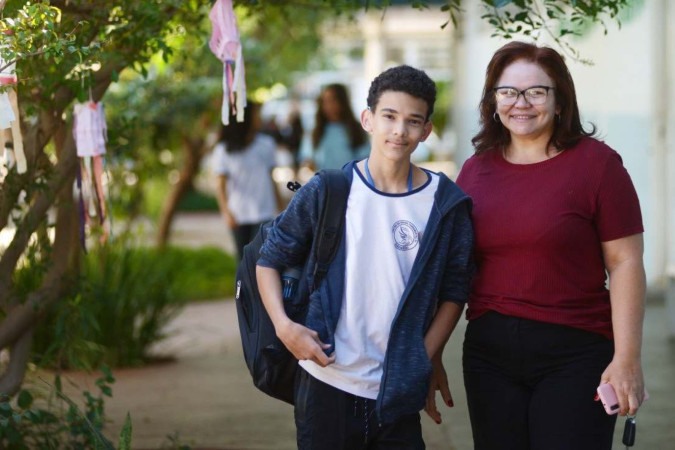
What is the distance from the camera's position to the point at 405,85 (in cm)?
359

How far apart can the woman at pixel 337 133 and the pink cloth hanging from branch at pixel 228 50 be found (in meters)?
4.95

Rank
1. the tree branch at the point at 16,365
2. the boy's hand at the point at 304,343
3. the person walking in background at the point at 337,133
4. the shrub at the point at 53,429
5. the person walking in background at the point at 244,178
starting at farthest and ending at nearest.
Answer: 1. the person walking in background at the point at 337,133
2. the person walking in background at the point at 244,178
3. the tree branch at the point at 16,365
4. the shrub at the point at 53,429
5. the boy's hand at the point at 304,343

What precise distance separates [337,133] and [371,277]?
681 centimetres

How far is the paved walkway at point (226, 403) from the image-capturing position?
6309mm

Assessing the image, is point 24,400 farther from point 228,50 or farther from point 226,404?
point 226,404

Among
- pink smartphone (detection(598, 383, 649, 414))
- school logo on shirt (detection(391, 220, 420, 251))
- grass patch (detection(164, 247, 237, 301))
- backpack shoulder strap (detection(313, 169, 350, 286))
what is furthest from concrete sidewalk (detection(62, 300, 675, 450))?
grass patch (detection(164, 247, 237, 301))

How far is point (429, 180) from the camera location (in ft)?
12.0

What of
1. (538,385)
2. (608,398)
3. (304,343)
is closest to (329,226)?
(304,343)

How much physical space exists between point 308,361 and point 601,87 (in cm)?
818

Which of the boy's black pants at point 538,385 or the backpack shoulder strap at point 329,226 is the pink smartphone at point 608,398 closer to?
the boy's black pants at point 538,385

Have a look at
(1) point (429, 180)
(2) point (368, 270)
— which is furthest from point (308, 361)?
(1) point (429, 180)

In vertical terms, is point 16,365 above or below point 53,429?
above

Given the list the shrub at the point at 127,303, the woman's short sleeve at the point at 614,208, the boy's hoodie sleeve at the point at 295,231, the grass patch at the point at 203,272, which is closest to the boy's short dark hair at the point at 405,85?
the boy's hoodie sleeve at the point at 295,231

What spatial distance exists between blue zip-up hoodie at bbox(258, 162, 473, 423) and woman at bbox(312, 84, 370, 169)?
21.1 feet
